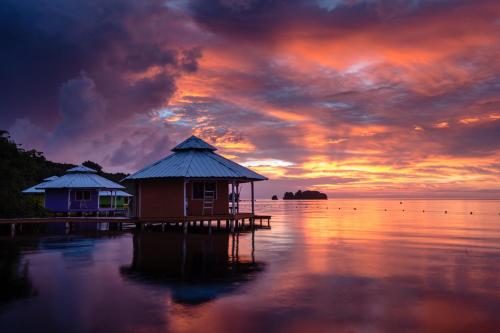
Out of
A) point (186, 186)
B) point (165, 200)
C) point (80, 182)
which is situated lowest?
point (165, 200)

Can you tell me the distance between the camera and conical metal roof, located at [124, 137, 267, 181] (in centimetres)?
2886

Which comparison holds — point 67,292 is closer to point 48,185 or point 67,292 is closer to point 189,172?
point 189,172

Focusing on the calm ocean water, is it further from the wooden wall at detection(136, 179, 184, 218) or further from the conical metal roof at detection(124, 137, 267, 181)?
the wooden wall at detection(136, 179, 184, 218)

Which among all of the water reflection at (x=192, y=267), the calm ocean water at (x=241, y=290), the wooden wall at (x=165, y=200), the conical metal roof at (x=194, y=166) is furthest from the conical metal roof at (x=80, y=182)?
the calm ocean water at (x=241, y=290)

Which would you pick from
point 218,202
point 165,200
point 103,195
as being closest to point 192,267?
point 165,200

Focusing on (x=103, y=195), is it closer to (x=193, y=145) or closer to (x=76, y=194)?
(x=76, y=194)

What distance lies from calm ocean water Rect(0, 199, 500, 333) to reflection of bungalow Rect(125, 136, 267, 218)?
304 inches

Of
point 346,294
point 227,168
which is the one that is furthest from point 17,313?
point 227,168

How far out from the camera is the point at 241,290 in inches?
477

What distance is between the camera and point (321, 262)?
706 inches

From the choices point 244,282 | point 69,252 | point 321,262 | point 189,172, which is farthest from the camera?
point 189,172

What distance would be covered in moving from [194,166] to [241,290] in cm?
1852

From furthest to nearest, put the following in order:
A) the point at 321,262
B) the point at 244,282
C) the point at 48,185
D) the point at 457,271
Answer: the point at 48,185 → the point at 321,262 → the point at 457,271 → the point at 244,282

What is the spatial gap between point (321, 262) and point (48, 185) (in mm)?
31432
